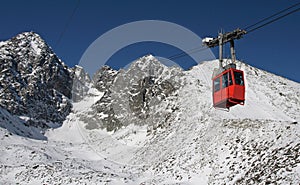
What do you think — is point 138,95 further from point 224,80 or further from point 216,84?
point 224,80

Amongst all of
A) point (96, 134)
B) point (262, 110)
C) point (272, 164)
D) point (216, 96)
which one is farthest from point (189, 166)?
point (96, 134)

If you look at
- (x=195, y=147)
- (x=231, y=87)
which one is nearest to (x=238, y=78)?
(x=231, y=87)

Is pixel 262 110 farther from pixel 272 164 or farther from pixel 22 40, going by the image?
pixel 22 40

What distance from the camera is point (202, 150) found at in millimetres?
34938

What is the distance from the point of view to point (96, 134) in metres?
117

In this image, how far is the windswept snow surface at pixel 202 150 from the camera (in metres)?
24.5

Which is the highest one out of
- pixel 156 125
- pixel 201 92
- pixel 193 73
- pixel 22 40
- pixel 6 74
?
pixel 22 40

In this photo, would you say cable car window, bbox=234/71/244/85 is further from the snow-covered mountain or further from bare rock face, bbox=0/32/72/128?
bare rock face, bbox=0/32/72/128

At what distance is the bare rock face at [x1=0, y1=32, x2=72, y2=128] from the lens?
5037 inches

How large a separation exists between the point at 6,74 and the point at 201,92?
358 feet

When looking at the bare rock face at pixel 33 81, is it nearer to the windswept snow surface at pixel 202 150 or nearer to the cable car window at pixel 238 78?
the windswept snow surface at pixel 202 150

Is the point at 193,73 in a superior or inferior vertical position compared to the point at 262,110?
superior

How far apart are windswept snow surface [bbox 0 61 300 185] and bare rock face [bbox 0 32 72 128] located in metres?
77.5

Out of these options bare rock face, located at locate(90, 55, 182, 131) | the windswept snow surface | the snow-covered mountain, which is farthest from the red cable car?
bare rock face, located at locate(90, 55, 182, 131)
